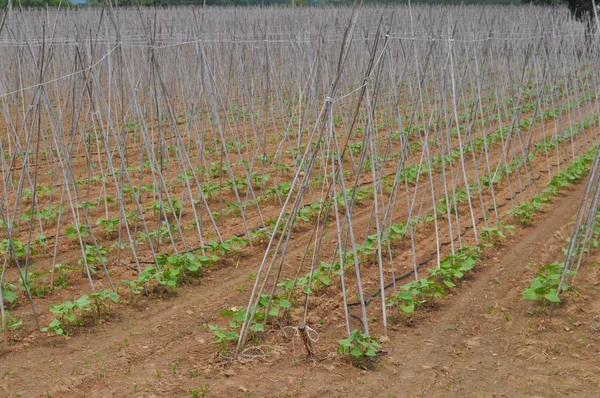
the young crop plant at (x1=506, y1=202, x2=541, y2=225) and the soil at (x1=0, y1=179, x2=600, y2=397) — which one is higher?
the young crop plant at (x1=506, y1=202, x2=541, y2=225)

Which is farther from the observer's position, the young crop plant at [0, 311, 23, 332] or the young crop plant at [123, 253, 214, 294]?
the young crop plant at [123, 253, 214, 294]

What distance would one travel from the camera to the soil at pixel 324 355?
11.6 ft

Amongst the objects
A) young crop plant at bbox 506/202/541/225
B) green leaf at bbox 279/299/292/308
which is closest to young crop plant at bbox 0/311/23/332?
green leaf at bbox 279/299/292/308

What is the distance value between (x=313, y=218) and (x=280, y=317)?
2192mm

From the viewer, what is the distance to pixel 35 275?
464 centimetres

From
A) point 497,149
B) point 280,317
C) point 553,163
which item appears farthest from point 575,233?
point 497,149

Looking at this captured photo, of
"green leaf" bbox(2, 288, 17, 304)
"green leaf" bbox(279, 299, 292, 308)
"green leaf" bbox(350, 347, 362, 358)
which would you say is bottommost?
"green leaf" bbox(350, 347, 362, 358)

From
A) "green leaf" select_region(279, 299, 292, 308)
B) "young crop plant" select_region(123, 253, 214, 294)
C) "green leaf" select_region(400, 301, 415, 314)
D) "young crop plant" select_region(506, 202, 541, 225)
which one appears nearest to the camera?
"green leaf" select_region(279, 299, 292, 308)

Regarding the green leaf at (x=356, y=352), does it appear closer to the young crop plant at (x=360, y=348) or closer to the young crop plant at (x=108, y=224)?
the young crop plant at (x=360, y=348)

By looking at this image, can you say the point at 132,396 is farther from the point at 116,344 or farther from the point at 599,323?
the point at 599,323

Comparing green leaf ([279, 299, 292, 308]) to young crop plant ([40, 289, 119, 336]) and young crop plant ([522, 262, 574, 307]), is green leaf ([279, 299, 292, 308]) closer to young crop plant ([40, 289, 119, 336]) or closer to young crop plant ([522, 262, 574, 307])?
young crop plant ([40, 289, 119, 336])

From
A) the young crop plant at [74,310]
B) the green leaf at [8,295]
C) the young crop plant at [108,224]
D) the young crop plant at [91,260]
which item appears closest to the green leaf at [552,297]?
the young crop plant at [74,310]

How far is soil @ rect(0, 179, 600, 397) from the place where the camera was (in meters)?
3.55

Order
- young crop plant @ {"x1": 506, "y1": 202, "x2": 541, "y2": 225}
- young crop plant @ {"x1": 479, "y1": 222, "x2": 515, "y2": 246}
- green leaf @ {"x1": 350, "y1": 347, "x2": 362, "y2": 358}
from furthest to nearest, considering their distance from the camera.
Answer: young crop plant @ {"x1": 506, "y1": 202, "x2": 541, "y2": 225} < young crop plant @ {"x1": 479, "y1": 222, "x2": 515, "y2": 246} < green leaf @ {"x1": 350, "y1": 347, "x2": 362, "y2": 358}
